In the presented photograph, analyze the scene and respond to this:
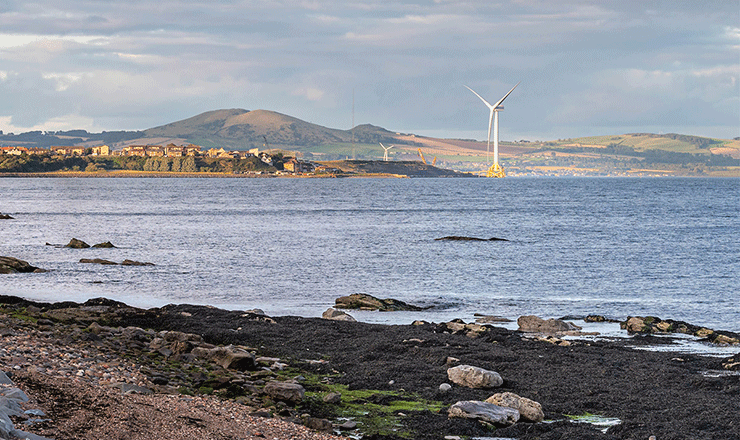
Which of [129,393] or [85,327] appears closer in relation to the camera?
[129,393]

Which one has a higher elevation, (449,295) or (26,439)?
(26,439)

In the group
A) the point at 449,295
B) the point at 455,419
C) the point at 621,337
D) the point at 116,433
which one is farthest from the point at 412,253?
the point at 116,433

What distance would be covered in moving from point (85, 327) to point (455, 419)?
37.8 feet

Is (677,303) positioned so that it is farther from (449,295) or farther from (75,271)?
(75,271)

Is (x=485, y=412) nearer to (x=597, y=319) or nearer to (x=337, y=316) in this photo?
(x=337, y=316)

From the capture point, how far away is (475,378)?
16766 millimetres

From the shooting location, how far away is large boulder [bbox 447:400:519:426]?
14.0 metres

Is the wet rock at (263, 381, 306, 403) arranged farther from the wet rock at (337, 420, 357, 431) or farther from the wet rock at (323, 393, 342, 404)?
the wet rock at (337, 420, 357, 431)

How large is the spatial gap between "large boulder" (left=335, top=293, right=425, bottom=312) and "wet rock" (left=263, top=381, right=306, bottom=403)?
16.2m

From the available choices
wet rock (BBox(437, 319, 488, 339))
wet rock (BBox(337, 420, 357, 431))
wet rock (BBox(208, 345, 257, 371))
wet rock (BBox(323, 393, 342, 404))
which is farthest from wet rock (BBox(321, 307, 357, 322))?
wet rock (BBox(337, 420, 357, 431))

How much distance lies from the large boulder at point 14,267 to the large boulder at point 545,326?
1137 inches

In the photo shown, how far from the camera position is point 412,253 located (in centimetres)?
5688

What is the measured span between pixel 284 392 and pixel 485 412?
166 inches

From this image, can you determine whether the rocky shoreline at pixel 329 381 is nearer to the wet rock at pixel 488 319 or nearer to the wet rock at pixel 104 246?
the wet rock at pixel 488 319
